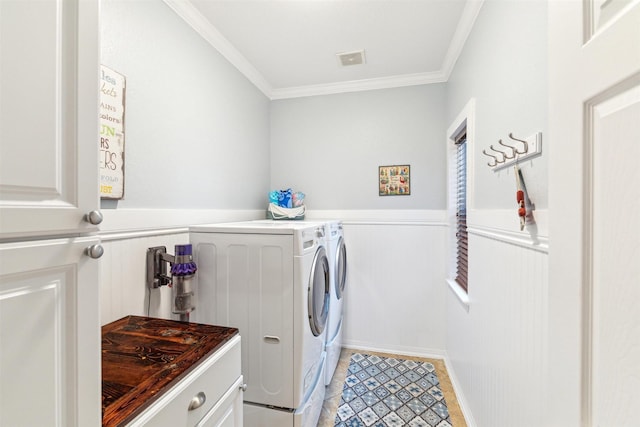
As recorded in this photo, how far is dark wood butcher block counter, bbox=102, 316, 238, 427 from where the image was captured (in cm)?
69

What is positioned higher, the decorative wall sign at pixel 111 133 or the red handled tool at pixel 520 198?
the decorative wall sign at pixel 111 133

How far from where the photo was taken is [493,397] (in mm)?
1375

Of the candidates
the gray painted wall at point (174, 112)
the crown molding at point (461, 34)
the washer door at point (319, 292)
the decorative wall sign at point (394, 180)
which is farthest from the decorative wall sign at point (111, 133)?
the decorative wall sign at point (394, 180)

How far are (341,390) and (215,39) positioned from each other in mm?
2801

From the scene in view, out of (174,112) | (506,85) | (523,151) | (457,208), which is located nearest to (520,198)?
(523,151)

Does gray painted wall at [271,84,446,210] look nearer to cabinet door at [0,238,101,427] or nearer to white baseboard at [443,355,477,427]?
white baseboard at [443,355,477,427]

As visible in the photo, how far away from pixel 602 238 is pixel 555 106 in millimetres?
327

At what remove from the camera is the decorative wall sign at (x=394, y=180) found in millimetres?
2650

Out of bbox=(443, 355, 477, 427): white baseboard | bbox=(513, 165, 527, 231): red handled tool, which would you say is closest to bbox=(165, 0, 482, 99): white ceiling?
bbox=(513, 165, 527, 231): red handled tool

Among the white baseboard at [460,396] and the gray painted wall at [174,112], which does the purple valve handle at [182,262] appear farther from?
the white baseboard at [460,396]

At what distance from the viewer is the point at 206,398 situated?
93 centimetres

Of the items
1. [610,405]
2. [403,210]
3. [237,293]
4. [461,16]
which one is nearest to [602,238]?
[610,405]

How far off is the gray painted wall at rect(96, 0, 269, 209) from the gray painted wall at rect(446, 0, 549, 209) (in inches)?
70.0

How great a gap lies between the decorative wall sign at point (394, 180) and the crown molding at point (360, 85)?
0.80m
